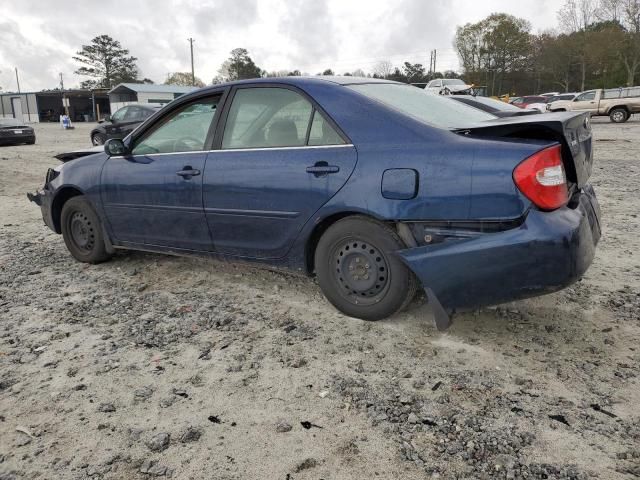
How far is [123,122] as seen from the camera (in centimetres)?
1864

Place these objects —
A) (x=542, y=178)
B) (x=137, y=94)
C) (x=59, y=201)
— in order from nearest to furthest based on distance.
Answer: (x=542, y=178) < (x=59, y=201) < (x=137, y=94)

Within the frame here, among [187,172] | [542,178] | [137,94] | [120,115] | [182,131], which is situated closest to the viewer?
[542,178]

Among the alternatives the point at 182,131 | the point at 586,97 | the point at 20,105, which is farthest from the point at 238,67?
the point at 182,131

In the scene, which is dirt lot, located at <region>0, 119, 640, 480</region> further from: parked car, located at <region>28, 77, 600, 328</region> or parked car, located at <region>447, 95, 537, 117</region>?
parked car, located at <region>447, 95, 537, 117</region>

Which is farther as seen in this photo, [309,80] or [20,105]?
[20,105]

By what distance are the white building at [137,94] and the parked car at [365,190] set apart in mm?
45611

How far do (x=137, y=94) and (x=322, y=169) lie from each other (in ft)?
160

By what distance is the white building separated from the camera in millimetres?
47250

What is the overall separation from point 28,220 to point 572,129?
6744 millimetres

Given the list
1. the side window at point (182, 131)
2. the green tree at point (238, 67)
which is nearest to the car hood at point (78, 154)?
the side window at point (182, 131)

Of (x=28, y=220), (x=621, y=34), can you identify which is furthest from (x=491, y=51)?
(x=28, y=220)

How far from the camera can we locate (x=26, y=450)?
2254 millimetres

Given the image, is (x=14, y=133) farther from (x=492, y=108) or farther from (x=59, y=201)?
(x=492, y=108)

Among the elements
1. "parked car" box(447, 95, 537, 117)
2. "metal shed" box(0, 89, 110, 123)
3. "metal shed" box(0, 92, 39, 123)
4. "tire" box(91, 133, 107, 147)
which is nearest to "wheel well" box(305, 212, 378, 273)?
"parked car" box(447, 95, 537, 117)
